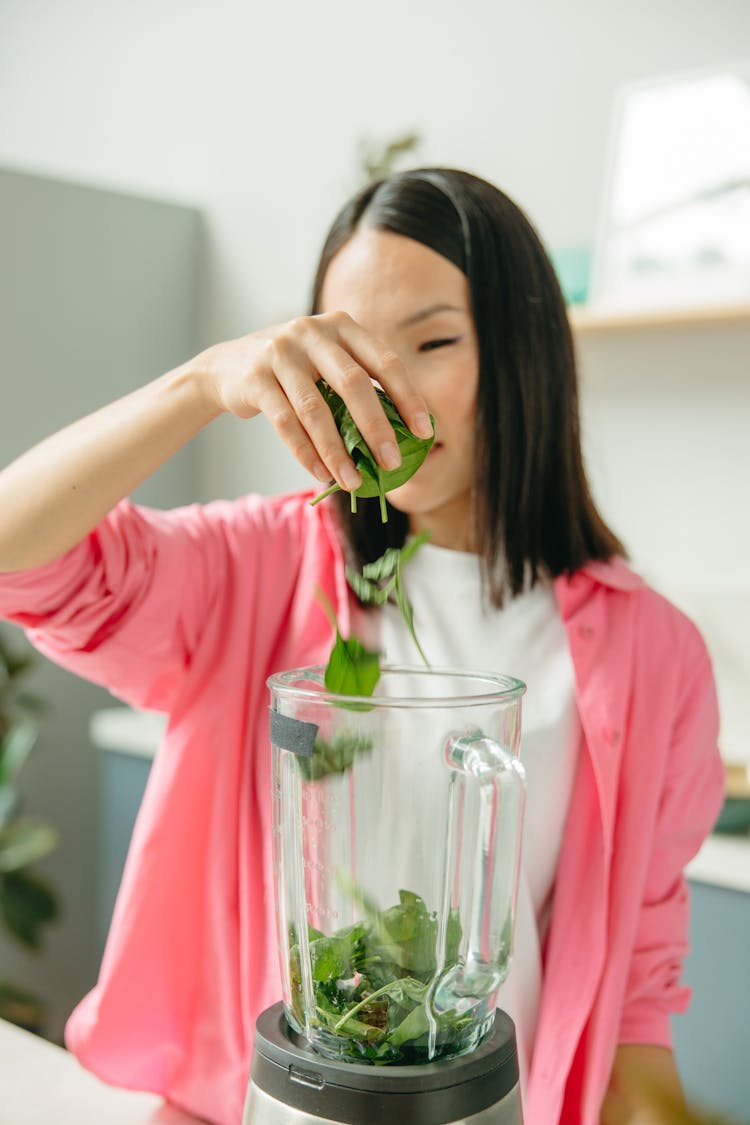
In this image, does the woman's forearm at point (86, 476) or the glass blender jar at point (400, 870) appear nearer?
the glass blender jar at point (400, 870)

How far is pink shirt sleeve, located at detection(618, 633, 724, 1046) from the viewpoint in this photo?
946mm

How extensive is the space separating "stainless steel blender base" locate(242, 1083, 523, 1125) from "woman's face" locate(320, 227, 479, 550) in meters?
0.46

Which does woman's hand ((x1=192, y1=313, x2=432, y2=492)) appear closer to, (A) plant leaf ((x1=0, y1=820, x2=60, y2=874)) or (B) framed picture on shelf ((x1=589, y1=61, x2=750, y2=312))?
(B) framed picture on shelf ((x1=589, y1=61, x2=750, y2=312))

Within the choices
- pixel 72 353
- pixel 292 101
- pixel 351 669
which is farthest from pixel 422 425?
pixel 292 101


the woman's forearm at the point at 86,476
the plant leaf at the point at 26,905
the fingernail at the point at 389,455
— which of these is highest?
the fingernail at the point at 389,455

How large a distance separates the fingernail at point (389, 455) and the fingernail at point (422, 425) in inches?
0.9

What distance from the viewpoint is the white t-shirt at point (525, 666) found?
35.4 inches

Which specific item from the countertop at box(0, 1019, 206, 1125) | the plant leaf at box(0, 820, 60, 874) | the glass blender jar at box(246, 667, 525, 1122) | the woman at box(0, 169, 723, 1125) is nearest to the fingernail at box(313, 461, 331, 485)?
the glass blender jar at box(246, 667, 525, 1122)

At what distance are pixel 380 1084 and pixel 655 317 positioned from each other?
159 centimetres

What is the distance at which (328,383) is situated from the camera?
615 mm

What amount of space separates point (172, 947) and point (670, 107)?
1577mm

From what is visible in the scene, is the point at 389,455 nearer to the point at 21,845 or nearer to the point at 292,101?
the point at 21,845

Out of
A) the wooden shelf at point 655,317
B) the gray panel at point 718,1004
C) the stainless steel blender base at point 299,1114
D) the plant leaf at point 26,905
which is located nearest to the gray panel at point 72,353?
the plant leaf at point 26,905

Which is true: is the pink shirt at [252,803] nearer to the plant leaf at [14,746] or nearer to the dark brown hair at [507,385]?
the dark brown hair at [507,385]
